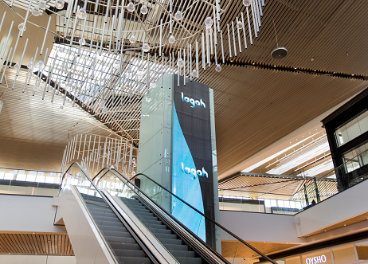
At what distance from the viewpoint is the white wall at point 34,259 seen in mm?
17062

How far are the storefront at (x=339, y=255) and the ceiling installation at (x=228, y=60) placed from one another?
5763mm

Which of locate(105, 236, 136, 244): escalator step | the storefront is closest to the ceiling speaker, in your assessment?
locate(105, 236, 136, 244): escalator step

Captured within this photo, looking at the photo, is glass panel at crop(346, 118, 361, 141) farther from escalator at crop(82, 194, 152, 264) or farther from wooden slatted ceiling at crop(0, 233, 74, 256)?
wooden slatted ceiling at crop(0, 233, 74, 256)

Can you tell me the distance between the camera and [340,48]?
31.1 ft

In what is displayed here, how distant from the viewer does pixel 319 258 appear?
12617 mm

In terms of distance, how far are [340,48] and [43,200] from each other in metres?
10.8

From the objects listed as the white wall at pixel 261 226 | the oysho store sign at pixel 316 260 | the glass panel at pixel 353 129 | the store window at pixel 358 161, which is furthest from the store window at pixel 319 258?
the glass panel at pixel 353 129

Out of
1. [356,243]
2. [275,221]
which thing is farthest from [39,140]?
[356,243]

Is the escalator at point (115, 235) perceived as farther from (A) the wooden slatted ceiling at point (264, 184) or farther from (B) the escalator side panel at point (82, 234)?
(A) the wooden slatted ceiling at point (264, 184)

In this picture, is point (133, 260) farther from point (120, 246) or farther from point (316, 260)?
point (316, 260)

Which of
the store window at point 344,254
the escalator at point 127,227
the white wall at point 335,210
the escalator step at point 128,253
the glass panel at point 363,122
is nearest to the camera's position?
the escalator step at point 128,253

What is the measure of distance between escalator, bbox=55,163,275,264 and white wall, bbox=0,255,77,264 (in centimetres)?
1067

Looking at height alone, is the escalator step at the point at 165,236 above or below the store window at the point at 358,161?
below

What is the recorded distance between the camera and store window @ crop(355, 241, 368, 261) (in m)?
10.6
